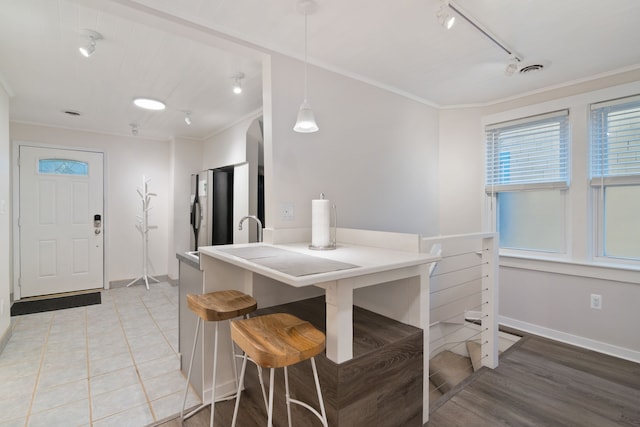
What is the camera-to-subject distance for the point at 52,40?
2.11 m

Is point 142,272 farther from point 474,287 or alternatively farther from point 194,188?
point 474,287

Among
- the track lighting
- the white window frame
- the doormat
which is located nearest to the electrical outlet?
the track lighting

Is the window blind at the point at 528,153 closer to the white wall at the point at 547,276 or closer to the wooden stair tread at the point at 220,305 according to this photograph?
the white wall at the point at 547,276

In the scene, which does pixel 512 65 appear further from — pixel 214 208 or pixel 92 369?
pixel 92 369

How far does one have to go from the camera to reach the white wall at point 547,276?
2.55 meters

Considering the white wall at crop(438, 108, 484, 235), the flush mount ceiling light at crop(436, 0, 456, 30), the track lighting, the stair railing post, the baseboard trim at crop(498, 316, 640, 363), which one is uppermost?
the track lighting

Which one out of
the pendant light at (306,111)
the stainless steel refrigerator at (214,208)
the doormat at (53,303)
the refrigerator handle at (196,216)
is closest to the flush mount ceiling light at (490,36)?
the pendant light at (306,111)

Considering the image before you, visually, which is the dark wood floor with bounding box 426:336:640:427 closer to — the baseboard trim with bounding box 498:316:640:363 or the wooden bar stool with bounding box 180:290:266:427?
the baseboard trim with bounding box 498:316:640:363

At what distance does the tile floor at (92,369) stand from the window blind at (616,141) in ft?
12.3

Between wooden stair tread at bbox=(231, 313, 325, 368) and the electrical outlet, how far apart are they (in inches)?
35.5

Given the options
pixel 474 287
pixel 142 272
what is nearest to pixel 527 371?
pixel 474 287

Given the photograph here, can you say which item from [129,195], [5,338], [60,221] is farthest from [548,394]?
[60,221]

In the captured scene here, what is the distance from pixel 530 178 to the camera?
10.2 ft

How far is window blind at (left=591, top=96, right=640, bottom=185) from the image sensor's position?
2.53m
